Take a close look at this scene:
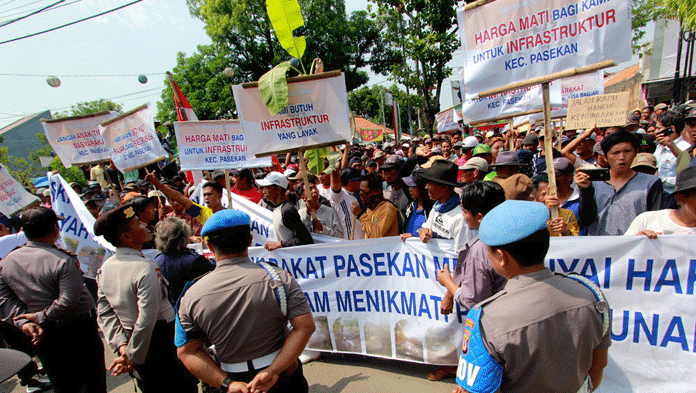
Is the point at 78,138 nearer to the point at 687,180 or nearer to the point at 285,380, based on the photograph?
the point at 285,380

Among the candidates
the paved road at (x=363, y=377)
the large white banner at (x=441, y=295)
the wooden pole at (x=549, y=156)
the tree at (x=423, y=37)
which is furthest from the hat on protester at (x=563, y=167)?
the tree at (x=423, y=37)

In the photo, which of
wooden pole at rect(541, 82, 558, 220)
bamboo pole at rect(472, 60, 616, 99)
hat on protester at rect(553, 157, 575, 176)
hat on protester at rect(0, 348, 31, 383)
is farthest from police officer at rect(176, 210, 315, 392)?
hat on protester at rect(553, 157, 575, 176)

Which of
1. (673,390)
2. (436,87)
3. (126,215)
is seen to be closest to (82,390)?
(126,215)

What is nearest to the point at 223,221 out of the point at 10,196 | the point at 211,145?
the point at 211,145

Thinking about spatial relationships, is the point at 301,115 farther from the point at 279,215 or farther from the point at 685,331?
the point at 685,331

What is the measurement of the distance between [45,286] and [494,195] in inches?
134

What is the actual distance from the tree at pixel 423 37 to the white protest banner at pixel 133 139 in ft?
51.8

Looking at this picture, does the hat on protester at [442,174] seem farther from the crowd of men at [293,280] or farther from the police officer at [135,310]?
the police officer at [135,310]

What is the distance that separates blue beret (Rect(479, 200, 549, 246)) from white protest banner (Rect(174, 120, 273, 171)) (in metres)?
4.04

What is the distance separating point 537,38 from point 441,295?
2.17 meters

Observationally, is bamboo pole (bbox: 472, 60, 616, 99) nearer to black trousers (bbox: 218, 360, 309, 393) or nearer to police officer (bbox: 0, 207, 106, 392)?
black trousers (bbox: 218, 360, 309, 393)

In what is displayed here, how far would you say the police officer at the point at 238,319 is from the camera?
1838 mm

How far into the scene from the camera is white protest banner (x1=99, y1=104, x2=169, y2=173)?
509 cm

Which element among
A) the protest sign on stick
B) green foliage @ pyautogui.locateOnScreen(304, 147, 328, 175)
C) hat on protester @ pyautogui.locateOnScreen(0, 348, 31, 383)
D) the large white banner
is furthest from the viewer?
green foliage @ pyautogui.locateOnScreen(304, 147, 328, 175)
